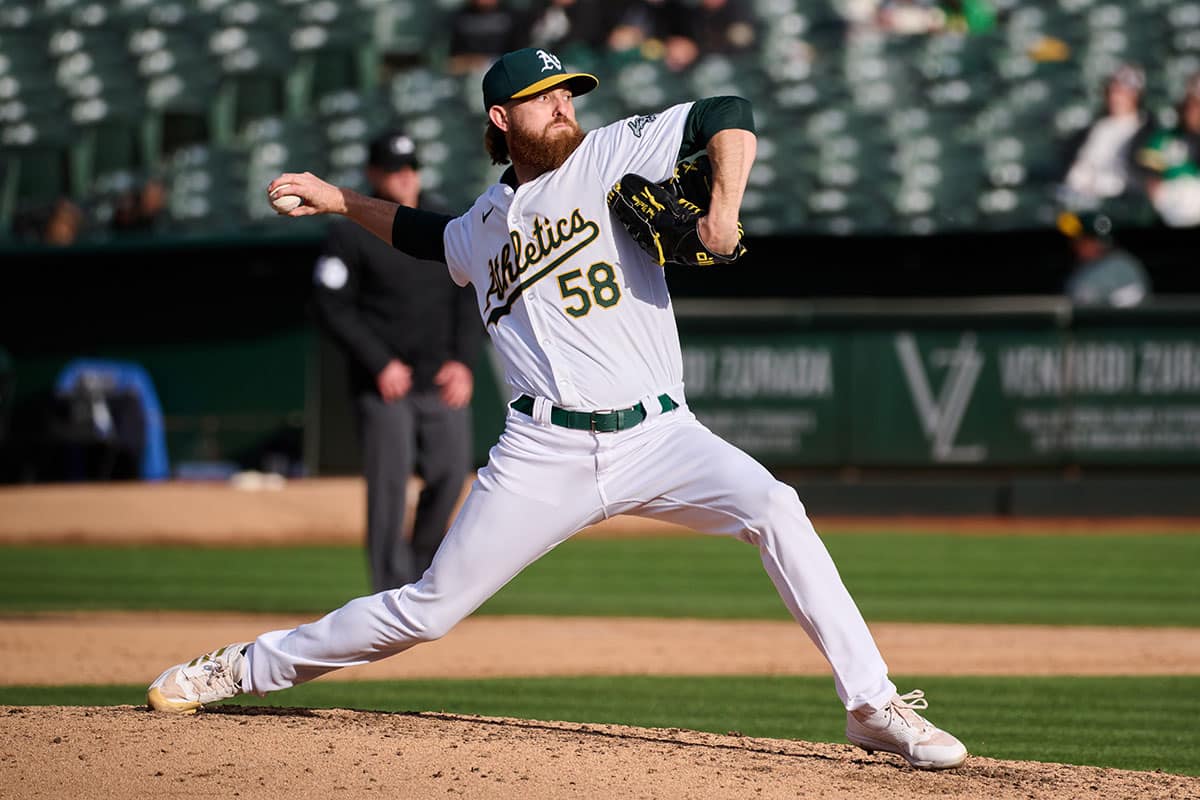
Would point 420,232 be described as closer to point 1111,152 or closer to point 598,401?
point 598,401

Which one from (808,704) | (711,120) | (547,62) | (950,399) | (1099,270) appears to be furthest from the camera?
(1099,270)

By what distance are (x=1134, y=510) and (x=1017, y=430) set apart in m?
1.03

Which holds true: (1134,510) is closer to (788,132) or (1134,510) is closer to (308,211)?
(788,132)

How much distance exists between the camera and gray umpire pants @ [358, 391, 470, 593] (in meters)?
7.33

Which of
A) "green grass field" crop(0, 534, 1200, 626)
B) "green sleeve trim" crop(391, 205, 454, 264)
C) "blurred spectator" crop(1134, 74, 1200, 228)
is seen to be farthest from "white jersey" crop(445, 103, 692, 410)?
"blurred spectator" crop(1134, 74, 1200, 228)

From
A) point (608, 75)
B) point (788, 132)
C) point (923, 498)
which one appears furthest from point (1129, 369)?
point (608, 75)

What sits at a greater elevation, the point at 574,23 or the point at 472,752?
the point at 574,23

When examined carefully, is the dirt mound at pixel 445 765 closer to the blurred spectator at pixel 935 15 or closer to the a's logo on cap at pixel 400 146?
the a's logo on cap at pixel 400 146

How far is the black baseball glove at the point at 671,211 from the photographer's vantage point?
3.95 meters

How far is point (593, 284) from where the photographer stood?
420 centimetres

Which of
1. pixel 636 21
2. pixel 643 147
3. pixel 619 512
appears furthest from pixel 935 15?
pixel 619 512

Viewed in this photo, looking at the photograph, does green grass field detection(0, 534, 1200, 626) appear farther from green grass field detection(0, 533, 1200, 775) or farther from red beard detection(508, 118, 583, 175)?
red beard detection(508, 118, 583, 175)

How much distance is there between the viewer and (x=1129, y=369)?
506 inches

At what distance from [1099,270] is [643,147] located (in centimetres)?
1002
